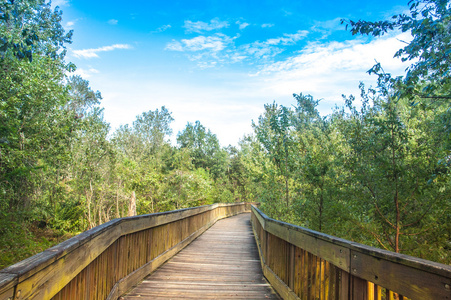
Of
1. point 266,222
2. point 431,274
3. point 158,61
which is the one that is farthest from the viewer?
point 158,61

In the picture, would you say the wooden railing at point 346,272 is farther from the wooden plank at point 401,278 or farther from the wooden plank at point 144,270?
the wooden plank at point 144,270

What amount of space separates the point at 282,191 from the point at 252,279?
246 inches

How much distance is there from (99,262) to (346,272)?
2.31 metres

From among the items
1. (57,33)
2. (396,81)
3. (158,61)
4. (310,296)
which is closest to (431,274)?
(310,296)

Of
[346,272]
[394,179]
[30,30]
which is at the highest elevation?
[30,30]

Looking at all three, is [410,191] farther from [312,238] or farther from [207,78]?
[207,78]

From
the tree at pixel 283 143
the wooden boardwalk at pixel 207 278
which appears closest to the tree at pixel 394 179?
the wooden boardwalk at pixel 207 278

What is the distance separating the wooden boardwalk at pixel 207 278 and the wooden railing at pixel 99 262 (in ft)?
0.75

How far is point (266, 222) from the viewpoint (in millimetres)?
5492

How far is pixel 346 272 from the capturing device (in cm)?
225

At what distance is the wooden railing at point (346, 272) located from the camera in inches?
56.5

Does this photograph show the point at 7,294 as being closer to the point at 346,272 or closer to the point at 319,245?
the point at 346,272

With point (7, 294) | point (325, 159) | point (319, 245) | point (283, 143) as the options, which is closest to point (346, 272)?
point (319, 245)

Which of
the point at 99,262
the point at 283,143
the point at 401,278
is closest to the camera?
the point at 401,278
